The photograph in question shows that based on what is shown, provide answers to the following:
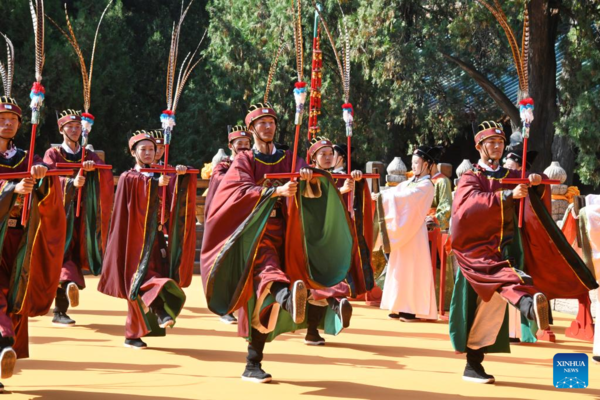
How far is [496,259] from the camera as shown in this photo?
6.38 metres

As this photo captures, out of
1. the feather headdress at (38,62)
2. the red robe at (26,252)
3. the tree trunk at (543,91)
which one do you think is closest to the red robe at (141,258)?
the red robe at (26,252)

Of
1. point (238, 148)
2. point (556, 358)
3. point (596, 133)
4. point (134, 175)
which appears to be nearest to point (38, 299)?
point (134, 175)

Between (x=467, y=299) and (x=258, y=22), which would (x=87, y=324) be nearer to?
(x=467, y=299)

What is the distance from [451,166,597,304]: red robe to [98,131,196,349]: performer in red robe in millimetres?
2395

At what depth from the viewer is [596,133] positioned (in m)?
14.4

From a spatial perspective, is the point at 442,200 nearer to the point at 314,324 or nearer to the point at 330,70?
the point at 314,324

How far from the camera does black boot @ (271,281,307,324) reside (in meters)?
5.74

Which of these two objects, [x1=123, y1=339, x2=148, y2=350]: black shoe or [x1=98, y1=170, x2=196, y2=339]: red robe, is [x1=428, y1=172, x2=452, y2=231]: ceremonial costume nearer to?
[x1=98, y1=170, x2=196, y2=339]: red robe

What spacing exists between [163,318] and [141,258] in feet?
1.95

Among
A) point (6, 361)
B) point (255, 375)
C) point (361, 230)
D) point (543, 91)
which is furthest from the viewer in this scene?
point (543, 91)

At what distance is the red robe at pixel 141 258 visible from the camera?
7.59m

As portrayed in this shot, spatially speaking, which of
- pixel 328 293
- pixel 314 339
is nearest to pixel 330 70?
pixel 314 339

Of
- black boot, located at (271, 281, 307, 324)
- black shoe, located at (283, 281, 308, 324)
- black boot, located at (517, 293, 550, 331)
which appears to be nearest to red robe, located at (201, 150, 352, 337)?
black boot, located at (271, 281, 307, 324)

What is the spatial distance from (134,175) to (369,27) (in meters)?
10.2
